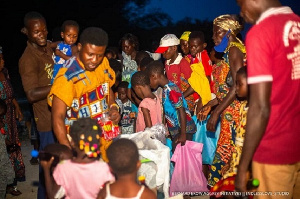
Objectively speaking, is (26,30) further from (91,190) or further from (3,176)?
(91,190)

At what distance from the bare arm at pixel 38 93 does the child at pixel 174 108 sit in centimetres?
165

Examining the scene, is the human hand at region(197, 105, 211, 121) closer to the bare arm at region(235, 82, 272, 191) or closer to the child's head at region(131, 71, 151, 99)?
the child's head at region(131, 71, 151, 99)

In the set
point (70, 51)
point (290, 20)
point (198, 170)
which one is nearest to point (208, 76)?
point (198, 170)

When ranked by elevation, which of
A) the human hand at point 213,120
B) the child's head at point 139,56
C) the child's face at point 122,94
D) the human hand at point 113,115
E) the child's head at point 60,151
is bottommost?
the child's head at point 60,151

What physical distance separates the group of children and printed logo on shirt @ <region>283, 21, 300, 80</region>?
1067mm

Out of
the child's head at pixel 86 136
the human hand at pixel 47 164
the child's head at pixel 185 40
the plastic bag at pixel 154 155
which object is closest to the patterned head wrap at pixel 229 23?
the plastic bag at pixel 154 155

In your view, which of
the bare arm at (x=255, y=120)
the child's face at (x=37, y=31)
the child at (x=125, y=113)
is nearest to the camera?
the bare arm at (x=255, y=120)

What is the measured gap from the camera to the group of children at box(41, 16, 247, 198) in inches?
98.7

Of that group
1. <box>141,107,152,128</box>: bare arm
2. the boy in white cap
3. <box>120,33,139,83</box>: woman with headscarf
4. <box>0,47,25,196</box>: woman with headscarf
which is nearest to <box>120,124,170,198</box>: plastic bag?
<box>141,107,152,128</box>: bare arm

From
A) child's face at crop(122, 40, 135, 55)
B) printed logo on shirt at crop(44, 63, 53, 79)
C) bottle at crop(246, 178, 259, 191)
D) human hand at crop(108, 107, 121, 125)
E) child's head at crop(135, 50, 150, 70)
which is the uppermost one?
child's face at crop(122, 40, 135, 55)

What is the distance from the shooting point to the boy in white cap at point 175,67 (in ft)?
18.2

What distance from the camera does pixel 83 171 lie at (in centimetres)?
266

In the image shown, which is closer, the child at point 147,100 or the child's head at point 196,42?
the child at point 147,100

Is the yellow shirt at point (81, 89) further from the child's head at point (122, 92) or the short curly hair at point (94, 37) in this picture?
the child's head at point (122, 92)
